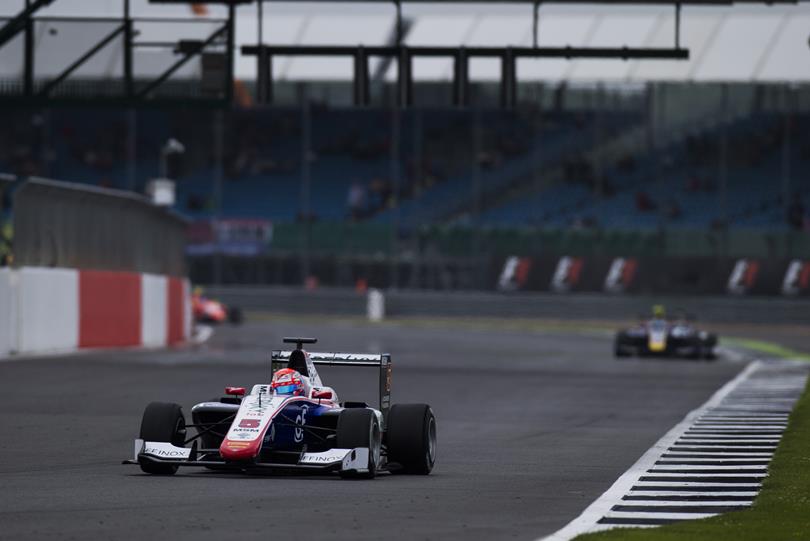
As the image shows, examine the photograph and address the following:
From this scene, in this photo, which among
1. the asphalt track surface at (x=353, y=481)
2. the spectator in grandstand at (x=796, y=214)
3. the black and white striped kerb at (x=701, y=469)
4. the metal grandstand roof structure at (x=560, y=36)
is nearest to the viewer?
the asphalt track surface at (x=353, y=481)

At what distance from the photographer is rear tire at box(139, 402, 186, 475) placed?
11672 millimetres

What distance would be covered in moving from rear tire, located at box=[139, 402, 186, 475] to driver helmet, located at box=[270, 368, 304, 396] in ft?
2.33

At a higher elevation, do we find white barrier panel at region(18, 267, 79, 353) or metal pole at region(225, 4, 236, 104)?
metal pole at region(225, 4, 236, 104)

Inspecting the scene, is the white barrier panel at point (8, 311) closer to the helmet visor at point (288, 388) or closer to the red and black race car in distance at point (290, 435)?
the red and black race car in distance at point (290, 435)

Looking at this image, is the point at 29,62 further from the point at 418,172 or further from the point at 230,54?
the point at 418,172

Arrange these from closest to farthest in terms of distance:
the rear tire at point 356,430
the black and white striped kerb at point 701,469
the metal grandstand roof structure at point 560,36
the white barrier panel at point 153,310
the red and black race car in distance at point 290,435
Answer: the black and white striped kerb at point 701,469 < the red and black race car in distance at point 290,435 < the rear tire at point 356,430 < the white barrier panel at point 153,310 < the metal grandstand roof structure at point 560,36

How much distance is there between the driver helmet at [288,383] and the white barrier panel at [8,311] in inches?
692

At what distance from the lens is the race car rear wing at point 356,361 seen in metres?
12.8

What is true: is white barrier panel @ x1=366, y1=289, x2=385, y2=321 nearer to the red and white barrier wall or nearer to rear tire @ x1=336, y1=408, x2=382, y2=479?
the red and white barrier wall

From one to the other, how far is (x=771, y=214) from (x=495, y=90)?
412 inches

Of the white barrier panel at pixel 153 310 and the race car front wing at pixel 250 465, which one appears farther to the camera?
the white barrier panel at pixel 153 310

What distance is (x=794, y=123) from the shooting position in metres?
58.6

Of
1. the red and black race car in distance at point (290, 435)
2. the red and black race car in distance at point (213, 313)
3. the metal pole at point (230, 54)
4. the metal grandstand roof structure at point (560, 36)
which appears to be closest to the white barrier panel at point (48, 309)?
the metal pole at point (230, 54)

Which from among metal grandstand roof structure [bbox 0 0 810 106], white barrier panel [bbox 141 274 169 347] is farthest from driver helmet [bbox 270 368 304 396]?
metal grandstand roof structure [bbox 0 0 810 106]
